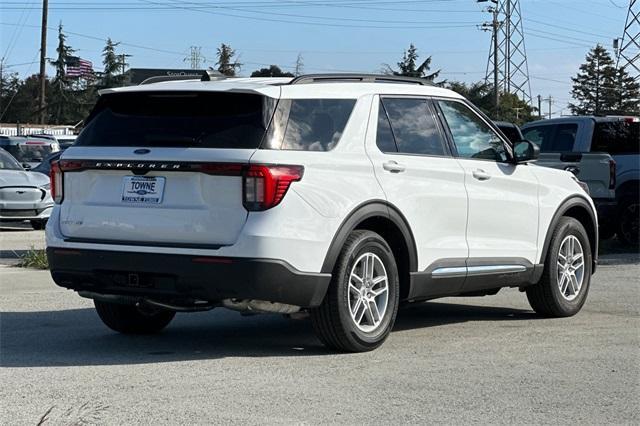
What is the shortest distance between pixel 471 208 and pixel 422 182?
651 millimetres

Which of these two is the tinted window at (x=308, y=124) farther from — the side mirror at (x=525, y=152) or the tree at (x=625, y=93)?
the tree at (x=625, y=93)

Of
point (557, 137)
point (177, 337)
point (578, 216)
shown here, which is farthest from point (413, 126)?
point (557, 137)

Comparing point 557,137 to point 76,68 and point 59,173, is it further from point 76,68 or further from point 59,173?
point 76,68

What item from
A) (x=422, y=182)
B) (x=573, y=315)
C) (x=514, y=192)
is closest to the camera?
(x=422, y=182)

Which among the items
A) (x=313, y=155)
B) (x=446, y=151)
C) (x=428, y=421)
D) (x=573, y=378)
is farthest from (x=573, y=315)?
(x=428, y=421)

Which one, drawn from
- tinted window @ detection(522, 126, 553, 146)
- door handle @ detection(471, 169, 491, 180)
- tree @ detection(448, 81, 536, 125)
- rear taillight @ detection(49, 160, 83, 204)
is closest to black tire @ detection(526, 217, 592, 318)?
door handle @ detection(471, 169, 491, 180)

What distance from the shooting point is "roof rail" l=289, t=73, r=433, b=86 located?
24.2ft

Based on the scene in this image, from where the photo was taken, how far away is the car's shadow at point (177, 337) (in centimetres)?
724

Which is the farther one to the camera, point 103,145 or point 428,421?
point 103,145

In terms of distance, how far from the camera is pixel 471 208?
8.20m

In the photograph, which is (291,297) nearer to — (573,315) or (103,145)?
(103,145)

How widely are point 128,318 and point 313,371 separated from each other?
6.89ft

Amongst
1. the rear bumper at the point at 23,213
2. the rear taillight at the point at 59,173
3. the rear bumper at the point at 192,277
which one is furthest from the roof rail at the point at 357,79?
the rear bumper at the point at 23,213

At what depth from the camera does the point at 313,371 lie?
6.70m
